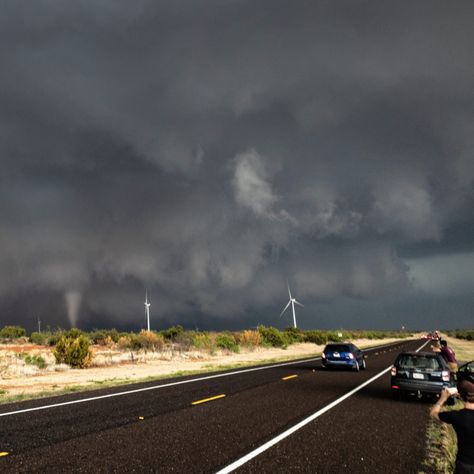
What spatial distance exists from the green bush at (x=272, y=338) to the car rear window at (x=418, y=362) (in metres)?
46.6

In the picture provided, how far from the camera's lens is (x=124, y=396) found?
48.4 feet

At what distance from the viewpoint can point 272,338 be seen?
6075 centimetres

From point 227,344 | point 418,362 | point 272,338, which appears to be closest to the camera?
point 418,362

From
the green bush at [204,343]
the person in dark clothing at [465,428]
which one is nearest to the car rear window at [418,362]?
the person in dark clothing at [465,428]

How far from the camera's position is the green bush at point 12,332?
2749 inches

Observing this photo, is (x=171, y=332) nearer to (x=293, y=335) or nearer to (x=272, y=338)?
(x=272, y=338)

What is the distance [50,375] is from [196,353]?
1981cm

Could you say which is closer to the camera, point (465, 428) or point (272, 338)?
point (465, 428)

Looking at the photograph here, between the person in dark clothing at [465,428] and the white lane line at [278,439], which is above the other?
the person in dark clothing at [465,428]

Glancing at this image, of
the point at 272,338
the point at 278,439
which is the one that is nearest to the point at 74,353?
the point at 278,439

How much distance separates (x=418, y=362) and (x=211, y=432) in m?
7.86

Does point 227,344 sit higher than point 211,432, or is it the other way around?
point 211,432

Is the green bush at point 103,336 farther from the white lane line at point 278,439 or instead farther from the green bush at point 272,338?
the white lane line at point 278,439

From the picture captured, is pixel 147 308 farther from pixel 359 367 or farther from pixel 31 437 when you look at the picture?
pixel 31 437
